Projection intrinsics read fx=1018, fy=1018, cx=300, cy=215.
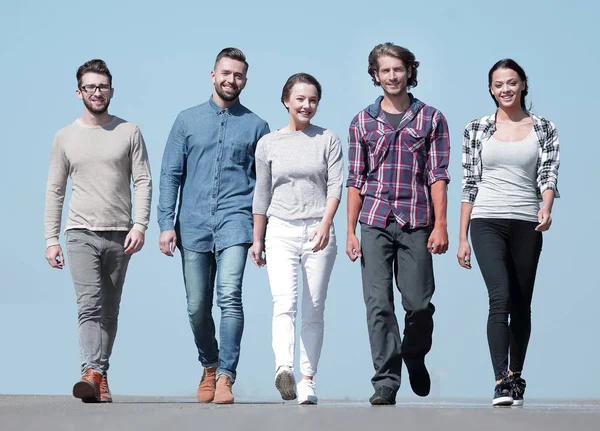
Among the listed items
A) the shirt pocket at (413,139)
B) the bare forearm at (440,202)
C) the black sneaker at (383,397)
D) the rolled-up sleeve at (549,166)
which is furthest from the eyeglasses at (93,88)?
the rolled-up sleeve at (549,166)

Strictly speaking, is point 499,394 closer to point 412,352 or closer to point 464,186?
point 412,352

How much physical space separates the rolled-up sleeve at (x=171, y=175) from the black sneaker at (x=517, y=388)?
9.29 ft

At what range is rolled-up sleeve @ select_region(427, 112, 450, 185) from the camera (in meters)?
7.18

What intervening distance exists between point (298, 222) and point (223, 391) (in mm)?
1337

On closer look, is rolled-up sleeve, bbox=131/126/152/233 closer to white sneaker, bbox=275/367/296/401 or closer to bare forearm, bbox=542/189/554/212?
white sneaker, bbox=275/367/296/401

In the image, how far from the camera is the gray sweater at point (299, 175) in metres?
7.40

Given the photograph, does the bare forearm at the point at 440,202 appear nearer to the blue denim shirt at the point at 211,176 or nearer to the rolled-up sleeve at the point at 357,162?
the rolled-up sleeve at the point at 357,162

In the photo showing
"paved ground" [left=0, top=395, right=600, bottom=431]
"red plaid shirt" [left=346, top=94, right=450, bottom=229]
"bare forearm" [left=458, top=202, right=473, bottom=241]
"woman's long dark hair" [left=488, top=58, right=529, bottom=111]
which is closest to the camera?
"paved ground" [left=0, top=395, right=600, bottom=431]

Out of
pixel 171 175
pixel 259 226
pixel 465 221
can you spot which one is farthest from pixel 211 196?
pixel 465 221

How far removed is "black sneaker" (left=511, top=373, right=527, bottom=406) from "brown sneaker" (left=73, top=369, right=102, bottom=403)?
306cm

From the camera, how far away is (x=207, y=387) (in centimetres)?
797

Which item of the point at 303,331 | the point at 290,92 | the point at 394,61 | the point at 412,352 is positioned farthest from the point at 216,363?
the point at 394,61

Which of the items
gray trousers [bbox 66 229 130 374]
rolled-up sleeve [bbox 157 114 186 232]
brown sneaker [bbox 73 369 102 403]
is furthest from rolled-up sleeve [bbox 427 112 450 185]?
brown sneaker [bbox 73 369 102 403]

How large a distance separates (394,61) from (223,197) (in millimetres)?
1673
